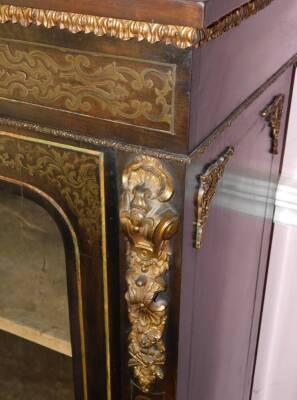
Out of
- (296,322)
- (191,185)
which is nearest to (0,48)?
(191,185)

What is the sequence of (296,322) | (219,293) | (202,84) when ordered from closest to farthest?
1. (202,84)
2. (219,293)
3. (296,322)

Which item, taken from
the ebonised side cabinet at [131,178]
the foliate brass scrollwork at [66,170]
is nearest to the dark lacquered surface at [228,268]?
the ebonised side cabinet at [131,178]

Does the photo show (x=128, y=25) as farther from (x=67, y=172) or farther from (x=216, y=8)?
(x=67, y=172)

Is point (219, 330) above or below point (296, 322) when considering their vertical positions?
above

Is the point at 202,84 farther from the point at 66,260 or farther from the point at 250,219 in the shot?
the point at 250,219

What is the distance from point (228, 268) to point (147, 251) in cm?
25

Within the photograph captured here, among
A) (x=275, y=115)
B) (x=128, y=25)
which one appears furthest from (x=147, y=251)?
(x=275, y=115)

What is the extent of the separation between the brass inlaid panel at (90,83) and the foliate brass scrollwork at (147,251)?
0.17ft

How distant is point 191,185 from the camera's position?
22.2 inches

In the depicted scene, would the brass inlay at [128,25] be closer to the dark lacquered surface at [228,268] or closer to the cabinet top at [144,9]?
the cabinet top at [144,9]

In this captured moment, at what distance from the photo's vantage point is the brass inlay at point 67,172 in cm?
60

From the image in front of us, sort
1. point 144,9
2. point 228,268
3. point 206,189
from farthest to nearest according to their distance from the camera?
point 228,268 → point 206,189 → point 144,9

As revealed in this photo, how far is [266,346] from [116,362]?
1.93 feet

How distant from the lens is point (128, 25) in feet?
1.60
